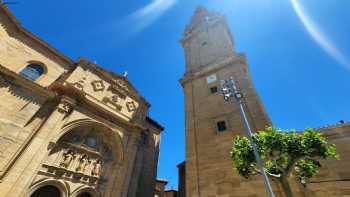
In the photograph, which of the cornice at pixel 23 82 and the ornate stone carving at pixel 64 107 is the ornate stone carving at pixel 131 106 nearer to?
the ornate stone carving at pixel 64 107

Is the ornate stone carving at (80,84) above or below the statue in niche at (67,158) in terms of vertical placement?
above

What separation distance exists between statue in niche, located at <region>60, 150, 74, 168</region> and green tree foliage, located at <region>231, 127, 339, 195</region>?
12.0 metres

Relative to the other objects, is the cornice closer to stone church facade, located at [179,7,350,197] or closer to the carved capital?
the carved capital

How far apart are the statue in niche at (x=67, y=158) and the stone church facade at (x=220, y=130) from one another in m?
8.96

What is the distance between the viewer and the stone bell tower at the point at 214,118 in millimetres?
10641

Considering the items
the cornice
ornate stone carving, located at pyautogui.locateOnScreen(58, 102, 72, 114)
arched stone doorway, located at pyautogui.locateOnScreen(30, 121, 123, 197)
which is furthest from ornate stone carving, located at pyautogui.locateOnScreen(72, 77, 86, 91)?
arched stone doorway, located at pyautogui.locateOnScreen(30, 121, 123, 197)

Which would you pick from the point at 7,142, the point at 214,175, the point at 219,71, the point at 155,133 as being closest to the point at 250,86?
the point at 219,71

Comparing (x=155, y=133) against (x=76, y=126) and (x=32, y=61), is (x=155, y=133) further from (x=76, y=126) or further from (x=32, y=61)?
(x=32, y=61)

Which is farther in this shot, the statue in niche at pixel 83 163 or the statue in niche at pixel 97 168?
the statue in niche at pixel 97 168

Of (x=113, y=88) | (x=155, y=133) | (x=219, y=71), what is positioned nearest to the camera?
(x=219, y=71)

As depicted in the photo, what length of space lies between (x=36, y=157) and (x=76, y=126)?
11.3 ft

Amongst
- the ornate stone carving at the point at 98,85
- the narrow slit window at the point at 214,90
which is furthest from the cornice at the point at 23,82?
the narrow slit window at the point at 214,90

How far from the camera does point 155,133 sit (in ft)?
74.7

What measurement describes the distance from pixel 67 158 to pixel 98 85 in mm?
7568
